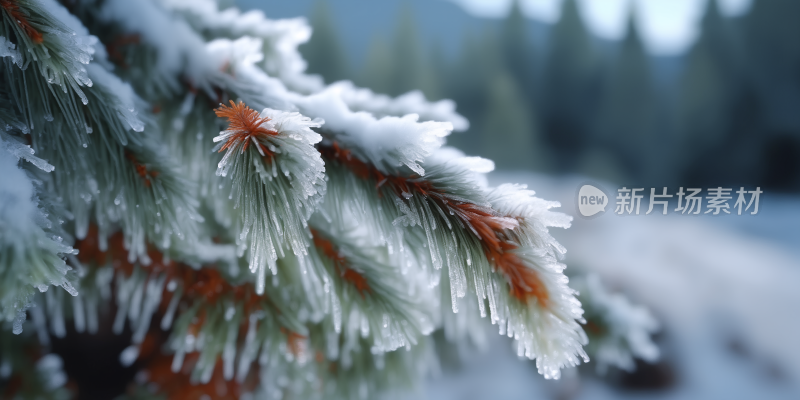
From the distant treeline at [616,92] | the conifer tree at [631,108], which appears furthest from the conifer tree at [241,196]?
the conifer tree at [631,108]

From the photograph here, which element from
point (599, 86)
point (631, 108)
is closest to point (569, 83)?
point (599, 86)

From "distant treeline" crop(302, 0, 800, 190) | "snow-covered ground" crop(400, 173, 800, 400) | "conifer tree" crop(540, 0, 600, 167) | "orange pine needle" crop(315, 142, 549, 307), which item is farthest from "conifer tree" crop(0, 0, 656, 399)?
"conifer tree" crop(540, 0, 600, 167)

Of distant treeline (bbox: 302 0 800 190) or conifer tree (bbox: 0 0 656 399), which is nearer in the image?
conifer tree (bbox: 0 0 656 399)

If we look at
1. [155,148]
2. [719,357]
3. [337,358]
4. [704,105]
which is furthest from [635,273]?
[155,148]

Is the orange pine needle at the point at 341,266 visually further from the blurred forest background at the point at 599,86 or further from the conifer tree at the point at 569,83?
the conifer tree at the point at 569,83

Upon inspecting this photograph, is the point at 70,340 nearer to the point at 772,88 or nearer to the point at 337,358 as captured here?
the point at 337,358

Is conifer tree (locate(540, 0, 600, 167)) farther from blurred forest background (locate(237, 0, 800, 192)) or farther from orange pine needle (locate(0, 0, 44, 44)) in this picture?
orange pine needle (locate(0, 0, 44, 44))

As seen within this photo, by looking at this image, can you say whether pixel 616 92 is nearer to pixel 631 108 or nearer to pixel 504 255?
pixel 631 108
